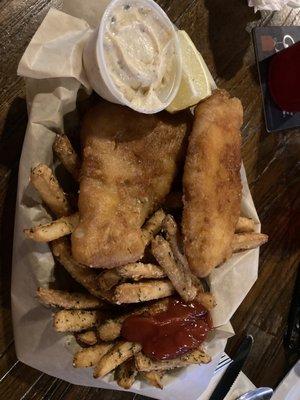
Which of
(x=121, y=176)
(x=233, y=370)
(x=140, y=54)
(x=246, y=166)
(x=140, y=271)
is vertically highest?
(x=140, y=54)

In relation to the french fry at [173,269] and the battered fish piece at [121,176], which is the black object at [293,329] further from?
the battered fish piece at [121,176]

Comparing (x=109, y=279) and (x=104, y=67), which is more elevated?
(x=104, y=67)

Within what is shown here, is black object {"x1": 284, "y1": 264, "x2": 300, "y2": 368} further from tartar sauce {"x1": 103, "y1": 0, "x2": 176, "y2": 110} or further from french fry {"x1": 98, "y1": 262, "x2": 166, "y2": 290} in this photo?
tartar sauce {"x1": 103, "y1": 0, "x2": 176, "y2": 110}

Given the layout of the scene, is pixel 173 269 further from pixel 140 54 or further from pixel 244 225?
pixel 140 54

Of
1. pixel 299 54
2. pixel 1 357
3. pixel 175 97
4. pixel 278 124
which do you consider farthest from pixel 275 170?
pixel 1 357

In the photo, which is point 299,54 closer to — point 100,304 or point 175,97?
point 175,97

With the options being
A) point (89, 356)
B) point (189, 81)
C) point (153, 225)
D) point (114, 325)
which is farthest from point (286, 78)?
point (89, 356)

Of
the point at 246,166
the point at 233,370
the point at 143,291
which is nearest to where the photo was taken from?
the point at 143,291

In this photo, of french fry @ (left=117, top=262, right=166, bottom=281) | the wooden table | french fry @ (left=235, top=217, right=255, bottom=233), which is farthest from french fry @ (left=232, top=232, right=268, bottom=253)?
the wooden table
